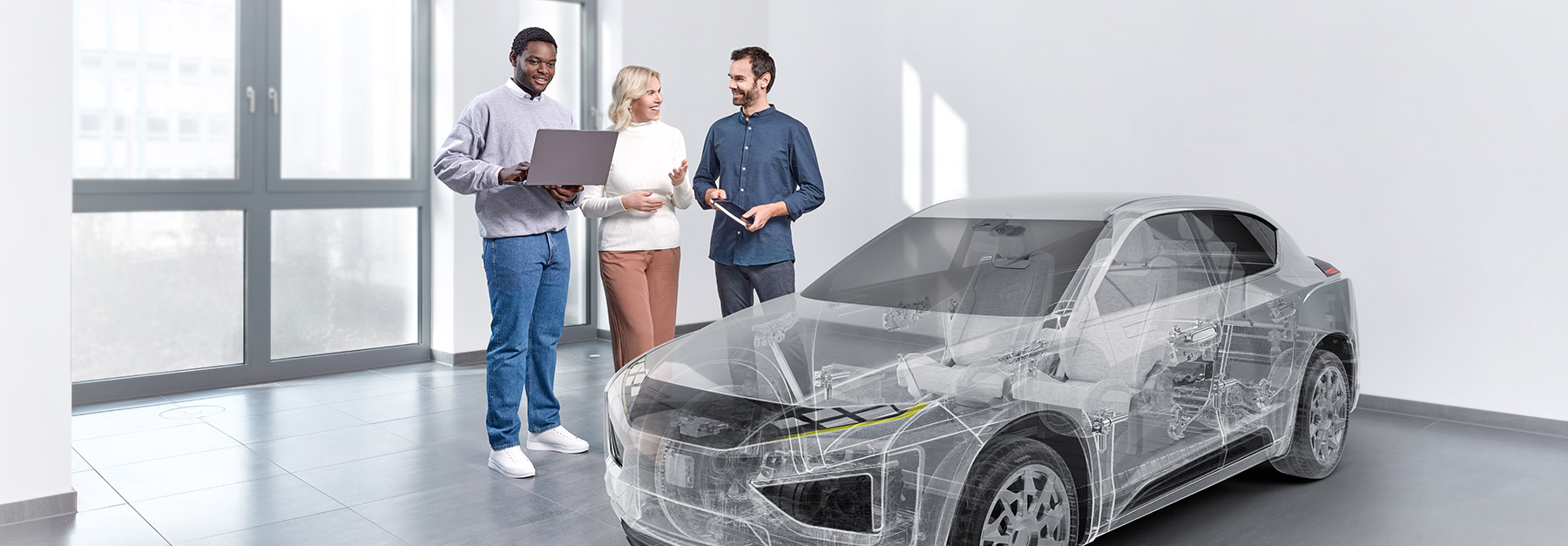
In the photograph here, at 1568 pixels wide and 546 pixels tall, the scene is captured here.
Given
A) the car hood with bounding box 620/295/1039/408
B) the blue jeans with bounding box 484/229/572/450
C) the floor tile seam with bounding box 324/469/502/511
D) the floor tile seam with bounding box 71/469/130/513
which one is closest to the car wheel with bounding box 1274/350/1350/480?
the car hood with bounding box 620/295/1039/408

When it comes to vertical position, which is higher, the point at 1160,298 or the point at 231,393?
the point at 1160,298

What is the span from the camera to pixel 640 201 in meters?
3.69

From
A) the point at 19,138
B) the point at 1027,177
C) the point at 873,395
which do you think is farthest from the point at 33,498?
the point at 1027,177

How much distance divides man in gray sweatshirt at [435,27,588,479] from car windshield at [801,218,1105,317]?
1.08m

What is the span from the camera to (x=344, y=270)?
5.80 metres

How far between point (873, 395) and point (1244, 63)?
3655mm

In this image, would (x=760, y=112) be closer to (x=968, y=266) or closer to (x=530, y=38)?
(x=530, y=38)

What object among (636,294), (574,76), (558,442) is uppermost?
(574,76)

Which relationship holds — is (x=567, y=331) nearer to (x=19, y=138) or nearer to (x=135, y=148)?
(x=135, y=148)

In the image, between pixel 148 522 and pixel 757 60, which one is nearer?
pixel 148 522

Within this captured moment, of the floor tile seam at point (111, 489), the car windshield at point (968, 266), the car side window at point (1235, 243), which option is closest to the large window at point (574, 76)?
the floor tile seam at point (111, 489)

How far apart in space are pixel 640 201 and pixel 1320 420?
91.5 inches

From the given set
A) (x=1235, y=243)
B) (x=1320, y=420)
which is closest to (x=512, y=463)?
(x=1235, y=243)

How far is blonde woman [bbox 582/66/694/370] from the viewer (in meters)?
3.80
